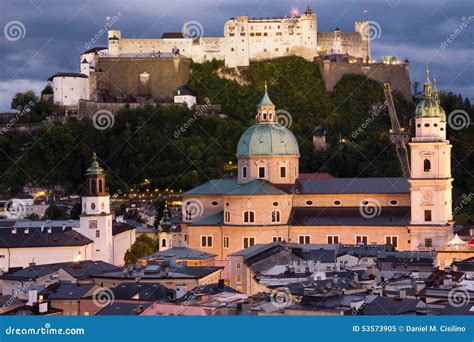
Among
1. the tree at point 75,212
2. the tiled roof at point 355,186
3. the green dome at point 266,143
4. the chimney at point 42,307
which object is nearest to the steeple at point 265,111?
the green dome at point 266,143

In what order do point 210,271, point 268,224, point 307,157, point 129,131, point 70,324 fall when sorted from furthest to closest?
1. point 129,131
2. point 307,157
3. point 268,224
4. point 210,271
5. point 70,324

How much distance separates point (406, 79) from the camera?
96062 mm

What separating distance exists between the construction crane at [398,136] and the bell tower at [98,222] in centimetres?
2351

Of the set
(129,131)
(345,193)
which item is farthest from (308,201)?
(129,131)

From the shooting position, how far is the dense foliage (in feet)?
264

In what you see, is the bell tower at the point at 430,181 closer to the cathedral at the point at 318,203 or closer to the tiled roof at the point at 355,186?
the cathedral at the point at 318,203

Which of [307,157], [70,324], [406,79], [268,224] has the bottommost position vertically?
[70,324]

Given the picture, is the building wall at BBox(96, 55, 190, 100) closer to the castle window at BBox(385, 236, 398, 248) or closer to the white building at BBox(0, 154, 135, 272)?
the white building at BBox(0, 154, 135, 272)

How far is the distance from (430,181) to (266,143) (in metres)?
7.67

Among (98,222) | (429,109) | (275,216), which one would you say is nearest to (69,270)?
(98,222)

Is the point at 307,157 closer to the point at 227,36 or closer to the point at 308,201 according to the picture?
the point at 227,36

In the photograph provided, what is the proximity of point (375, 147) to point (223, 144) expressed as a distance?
407 inches

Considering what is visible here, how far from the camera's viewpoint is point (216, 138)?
86000 mm

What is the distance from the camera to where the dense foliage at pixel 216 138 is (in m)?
80.4
